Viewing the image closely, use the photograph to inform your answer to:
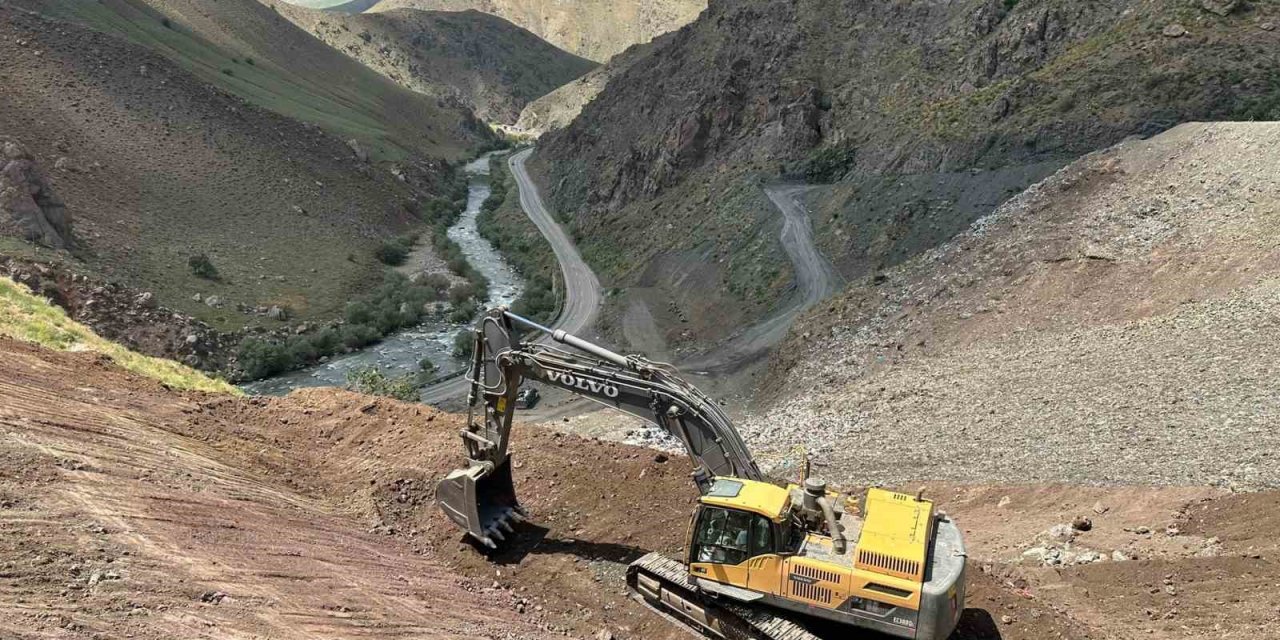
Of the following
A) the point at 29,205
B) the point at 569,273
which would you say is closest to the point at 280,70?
the point at 569,273

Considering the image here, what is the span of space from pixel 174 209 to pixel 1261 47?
2243 inches

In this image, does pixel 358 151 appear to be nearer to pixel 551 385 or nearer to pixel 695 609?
pixel 551 385

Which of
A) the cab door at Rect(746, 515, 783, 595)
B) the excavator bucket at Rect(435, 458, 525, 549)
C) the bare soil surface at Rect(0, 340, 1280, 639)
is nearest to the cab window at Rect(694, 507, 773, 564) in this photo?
the cab door at Rect(746, 515, 783, 595)

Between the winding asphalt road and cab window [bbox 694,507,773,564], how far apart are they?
2629 cm

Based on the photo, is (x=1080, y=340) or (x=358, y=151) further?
(x=358, y=151)

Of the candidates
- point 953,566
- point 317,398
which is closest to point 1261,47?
point 953,566

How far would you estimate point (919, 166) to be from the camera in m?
37.9

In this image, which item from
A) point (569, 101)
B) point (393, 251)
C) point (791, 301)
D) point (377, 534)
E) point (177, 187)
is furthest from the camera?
point (569, 101)

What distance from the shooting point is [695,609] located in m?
10.4

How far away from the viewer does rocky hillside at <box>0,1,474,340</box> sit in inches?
1560

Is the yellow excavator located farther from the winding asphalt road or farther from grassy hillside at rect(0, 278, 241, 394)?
the winding asphalt road

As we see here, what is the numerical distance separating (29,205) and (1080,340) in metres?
43.5

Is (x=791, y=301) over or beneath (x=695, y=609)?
beneath

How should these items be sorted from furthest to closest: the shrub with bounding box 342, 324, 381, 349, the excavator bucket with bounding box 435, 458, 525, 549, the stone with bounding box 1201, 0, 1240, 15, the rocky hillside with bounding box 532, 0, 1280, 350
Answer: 1. the shrub with bounding box 342, 324, 381, 349
2. the stone with bounding box 1201, 0, 1240, 15
3. the rocky hillside with bounding box 532, 0, 1280, 350
4. the excavator bucket with bounding box 435, 458, 525, 549
